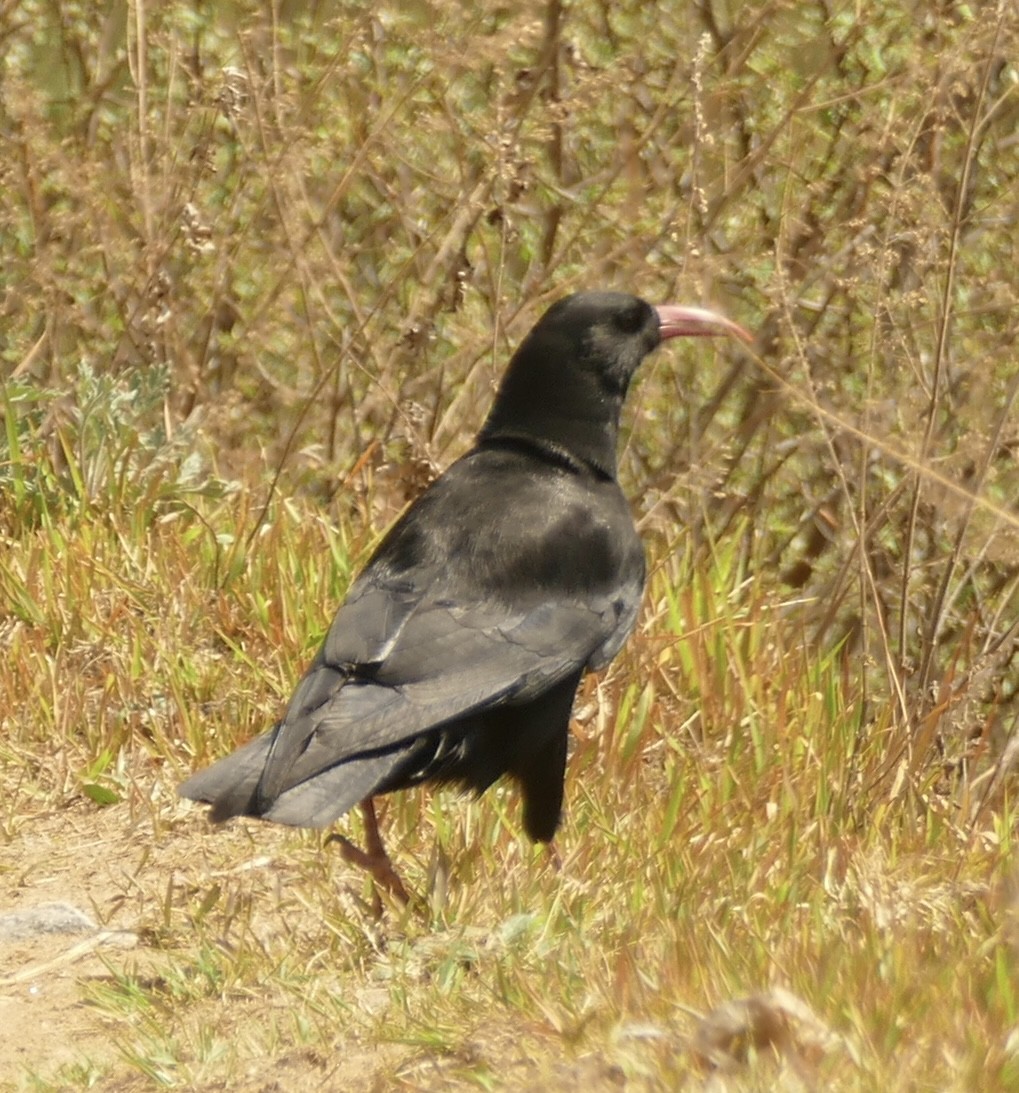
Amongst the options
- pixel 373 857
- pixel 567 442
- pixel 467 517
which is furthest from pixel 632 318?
pixel 373 857

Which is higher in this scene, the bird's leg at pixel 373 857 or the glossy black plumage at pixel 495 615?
the glossy black plumage at pixel 495 615

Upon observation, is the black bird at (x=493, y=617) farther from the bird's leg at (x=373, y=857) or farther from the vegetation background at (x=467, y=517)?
the vegetation background at (x=467, y=517)


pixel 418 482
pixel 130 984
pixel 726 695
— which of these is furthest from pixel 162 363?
pixel 130 984

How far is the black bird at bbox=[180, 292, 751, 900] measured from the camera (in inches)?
139

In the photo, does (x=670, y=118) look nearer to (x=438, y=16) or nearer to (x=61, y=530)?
(x=438, y=16)

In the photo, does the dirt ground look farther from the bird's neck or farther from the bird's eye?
the bird's eye

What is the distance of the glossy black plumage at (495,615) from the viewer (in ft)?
11.6

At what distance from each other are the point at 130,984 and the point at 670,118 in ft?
13.8

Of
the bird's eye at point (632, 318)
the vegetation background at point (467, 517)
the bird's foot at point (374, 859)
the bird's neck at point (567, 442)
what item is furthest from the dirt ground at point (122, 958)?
the bird's eye at point (632, 318)

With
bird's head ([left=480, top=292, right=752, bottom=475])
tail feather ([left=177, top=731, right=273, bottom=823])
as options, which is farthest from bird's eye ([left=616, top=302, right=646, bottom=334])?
tail feather ([left=177, top=731, right=273, bottom=823])

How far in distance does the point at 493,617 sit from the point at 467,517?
0.97 feet

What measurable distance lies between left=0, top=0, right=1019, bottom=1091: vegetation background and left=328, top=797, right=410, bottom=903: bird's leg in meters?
0.07

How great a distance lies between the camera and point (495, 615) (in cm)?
406

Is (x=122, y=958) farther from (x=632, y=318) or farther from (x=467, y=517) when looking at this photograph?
(x=632, y=318)
